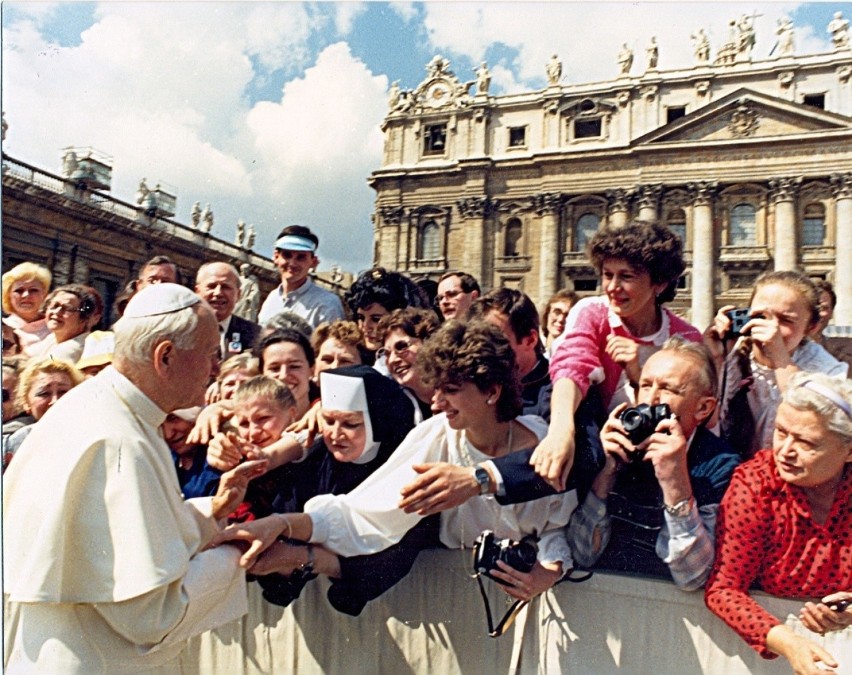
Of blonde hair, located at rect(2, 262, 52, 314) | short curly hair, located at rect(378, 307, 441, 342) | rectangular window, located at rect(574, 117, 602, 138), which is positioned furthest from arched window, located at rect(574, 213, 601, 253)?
short curly hair, located at rect(378, 307, 441, 342)

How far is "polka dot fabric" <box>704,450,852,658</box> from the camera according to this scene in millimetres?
2064

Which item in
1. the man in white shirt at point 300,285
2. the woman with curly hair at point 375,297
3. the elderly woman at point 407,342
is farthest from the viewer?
the man in white shirt at point 300,285

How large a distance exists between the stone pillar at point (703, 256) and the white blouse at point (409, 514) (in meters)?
28.2

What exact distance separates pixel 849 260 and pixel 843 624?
29.9 m

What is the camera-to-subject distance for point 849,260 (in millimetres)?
26766

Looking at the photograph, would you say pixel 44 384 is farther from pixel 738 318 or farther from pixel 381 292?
pixel 738 318

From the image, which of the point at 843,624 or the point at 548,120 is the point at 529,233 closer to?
the point at 548,120

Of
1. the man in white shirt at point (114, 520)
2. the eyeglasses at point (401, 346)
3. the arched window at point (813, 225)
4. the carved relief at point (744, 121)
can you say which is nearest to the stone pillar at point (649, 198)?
the carved relief at point (744, 121)

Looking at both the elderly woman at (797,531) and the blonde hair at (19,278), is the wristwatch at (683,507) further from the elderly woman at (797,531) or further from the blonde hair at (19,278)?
the blonde hair at (19,278)

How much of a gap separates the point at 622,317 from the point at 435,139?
2704 centimetres

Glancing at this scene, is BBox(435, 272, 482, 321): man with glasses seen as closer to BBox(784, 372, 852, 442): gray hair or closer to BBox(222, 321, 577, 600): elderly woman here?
BBox(222, 321, 577, 600): elderly woman

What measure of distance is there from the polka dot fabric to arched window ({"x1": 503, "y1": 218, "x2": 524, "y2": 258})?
3063cm

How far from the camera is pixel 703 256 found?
94.5 feet

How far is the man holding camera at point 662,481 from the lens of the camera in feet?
7.09
